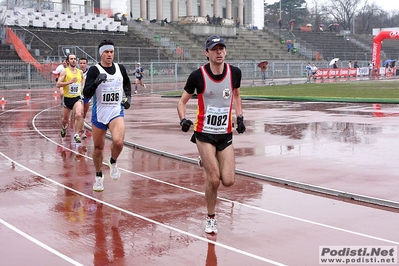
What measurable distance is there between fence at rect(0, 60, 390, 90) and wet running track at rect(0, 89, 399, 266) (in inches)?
1005

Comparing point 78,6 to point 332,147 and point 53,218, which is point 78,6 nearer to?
point 332,147

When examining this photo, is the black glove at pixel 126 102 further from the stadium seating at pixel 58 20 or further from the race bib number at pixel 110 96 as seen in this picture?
the stadium seating at pixel 58 20

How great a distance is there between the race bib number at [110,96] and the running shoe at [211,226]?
10.7 feet

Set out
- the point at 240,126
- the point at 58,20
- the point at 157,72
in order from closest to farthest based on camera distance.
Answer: the point at 240,126, the point at 157,72, the point at 58,20

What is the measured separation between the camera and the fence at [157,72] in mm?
41969

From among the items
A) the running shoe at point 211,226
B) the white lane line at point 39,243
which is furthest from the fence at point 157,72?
the running shoe at point 211,226

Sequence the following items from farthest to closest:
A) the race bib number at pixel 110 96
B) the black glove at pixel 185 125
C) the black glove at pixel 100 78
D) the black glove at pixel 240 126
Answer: the race bib number at pixel 110 96 < the black glove at pixel 100 78 < the black glove at pixel 240 126 < the black glove at pixel 185 125

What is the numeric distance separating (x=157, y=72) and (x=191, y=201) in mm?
40172

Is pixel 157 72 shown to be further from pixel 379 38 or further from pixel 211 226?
pixel 211 226

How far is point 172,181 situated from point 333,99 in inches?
753

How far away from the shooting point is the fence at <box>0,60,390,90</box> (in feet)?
138

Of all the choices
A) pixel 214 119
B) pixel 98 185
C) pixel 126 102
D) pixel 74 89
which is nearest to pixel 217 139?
pixel 214 119

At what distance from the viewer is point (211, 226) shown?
7637mm

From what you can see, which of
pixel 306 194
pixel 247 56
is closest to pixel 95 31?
pixel 247 56
